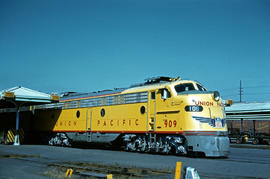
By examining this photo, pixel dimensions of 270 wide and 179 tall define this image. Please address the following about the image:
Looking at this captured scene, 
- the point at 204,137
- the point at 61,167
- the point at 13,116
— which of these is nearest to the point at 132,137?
the point at 204,137

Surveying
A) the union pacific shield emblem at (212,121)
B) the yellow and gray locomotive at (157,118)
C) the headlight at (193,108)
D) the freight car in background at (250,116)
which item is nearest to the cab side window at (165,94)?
the yellow and gray locomotive at (157,118)

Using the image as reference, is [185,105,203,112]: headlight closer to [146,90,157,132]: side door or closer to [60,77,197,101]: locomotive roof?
[60,77,197,101]: locomotive roof

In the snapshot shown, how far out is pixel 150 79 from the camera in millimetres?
A: 20516

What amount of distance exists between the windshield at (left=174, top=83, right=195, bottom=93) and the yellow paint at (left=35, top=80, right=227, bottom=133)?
286 millimetres

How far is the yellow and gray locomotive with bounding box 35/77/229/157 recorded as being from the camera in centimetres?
1691

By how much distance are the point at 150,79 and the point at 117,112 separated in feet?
10.3

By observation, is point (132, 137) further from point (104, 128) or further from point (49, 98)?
point (49, 98)

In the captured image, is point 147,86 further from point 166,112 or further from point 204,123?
point 204,123

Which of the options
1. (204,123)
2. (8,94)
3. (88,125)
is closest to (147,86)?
(204,123)

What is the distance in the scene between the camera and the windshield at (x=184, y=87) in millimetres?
18273

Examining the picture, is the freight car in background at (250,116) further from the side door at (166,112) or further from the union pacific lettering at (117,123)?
the side door at (166,112)

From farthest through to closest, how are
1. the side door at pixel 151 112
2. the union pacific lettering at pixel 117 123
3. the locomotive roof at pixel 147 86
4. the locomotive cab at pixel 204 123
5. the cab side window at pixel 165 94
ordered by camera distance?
the union pacific lettering at pixel 117 123
the locomotive roof at pixel 147 86
the side door at pixel 151 112
the cab side window at pixel 165 94
the locomotive cab at pixel 204 123

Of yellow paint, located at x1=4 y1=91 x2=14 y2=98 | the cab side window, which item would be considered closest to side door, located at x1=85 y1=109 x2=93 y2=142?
yellow paint, located at x1=4 y1=91 x2=14 y2=98

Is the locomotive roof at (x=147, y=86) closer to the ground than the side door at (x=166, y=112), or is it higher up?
higher up
